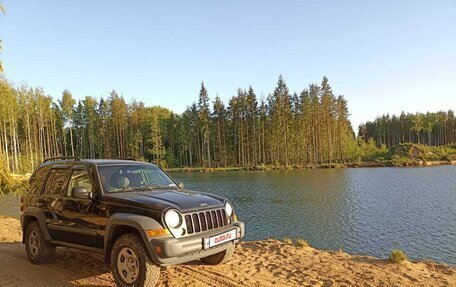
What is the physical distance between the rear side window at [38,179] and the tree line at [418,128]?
11573 cm

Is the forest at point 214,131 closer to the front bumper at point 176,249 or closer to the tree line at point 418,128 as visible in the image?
the tree line at point 418,128

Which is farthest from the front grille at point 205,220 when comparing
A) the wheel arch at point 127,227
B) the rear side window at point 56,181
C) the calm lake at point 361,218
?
the calm lake at point 361,218

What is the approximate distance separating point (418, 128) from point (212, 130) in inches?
2779

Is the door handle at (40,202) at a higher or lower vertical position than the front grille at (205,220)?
higher

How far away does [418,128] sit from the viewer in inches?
4139

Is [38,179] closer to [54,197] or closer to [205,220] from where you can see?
[54,197]

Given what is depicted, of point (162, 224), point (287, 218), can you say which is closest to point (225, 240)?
point (162, 224)

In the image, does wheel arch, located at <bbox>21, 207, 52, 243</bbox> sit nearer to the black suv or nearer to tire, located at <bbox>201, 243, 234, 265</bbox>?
the black suv

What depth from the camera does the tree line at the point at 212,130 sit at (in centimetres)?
7131

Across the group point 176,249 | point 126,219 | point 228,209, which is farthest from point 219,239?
point 126,219

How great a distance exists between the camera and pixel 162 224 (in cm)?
505

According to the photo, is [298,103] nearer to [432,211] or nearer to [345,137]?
[345,137]

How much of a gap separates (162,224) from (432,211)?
19297mm

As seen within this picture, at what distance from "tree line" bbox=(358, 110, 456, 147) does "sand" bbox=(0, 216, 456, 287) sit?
4418 inches
